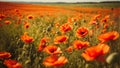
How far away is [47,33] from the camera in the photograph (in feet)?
5.08

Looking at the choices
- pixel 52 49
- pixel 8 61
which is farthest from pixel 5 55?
pixel 52 49

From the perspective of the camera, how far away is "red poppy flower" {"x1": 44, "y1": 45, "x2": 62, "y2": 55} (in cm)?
152

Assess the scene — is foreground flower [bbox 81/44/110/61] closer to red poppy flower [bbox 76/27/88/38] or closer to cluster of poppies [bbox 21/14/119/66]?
cluster of poppies [bbox 21/14/119/66]

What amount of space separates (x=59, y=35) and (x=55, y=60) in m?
0.17

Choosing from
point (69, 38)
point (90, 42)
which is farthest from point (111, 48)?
point (69, 38)

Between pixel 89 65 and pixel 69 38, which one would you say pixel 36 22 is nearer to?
pixel 69 38

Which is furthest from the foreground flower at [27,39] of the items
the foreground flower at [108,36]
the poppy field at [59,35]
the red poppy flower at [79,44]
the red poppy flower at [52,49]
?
the foreground flower at [108,36]

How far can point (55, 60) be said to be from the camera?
1494 mm

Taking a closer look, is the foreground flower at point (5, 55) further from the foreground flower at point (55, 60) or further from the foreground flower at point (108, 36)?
the foreground flower at point (108, 36)

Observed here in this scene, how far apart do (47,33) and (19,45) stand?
0.67 ft

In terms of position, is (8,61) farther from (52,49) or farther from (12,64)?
(52,49)

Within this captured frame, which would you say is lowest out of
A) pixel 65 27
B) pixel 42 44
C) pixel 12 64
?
pixel 12 64

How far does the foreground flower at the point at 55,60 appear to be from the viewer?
149 centimetres

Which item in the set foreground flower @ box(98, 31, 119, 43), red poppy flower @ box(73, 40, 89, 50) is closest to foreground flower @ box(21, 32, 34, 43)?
red poppy flower @ box(73, 40, 89, 50)
